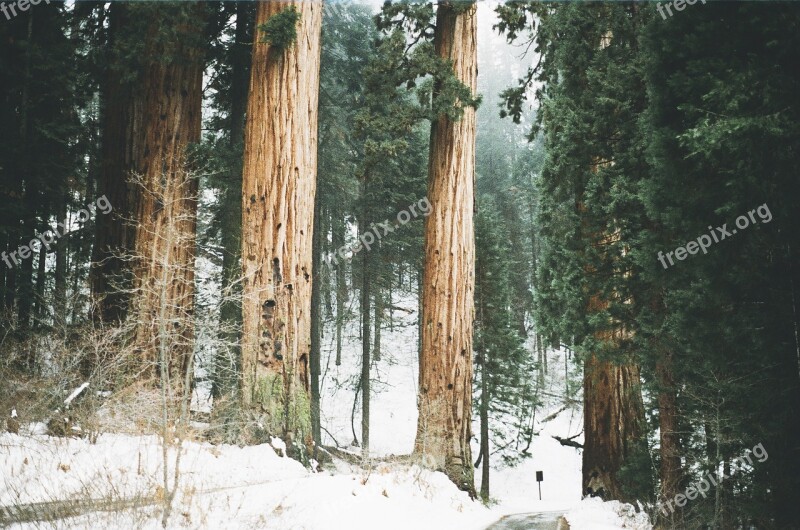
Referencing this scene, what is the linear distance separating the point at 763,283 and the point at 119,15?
11.3m

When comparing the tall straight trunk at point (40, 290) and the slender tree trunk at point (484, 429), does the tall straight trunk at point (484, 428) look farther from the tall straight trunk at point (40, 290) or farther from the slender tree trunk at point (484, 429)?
the tall straight trunk at point (40, 290)

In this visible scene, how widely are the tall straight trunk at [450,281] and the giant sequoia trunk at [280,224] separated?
7.48 feet

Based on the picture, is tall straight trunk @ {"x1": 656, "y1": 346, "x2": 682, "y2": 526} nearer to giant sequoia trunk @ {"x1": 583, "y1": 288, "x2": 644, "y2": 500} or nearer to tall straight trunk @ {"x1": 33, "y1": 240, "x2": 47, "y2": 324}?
giant sequoia trunk @ {"x1": 583, "y1": 288, "x2": 644, "y2": 500}

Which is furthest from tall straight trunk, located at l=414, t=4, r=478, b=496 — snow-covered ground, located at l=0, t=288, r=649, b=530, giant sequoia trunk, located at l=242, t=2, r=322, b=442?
giant sequoia trunk, located at l=242, t=2, r=322, b=442

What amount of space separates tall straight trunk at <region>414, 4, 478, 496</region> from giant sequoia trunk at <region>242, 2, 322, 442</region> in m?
2.28

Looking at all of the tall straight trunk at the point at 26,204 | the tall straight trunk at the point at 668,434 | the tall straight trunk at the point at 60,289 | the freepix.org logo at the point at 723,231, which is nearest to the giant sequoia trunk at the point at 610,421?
the tall straight trunk at the point at 668,434

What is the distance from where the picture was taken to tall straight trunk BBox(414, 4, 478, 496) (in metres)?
7.89

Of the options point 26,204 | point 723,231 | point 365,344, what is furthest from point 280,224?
point 365,344

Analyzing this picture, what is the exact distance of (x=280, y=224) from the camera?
6.48 metres

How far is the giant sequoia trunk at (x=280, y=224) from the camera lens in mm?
6285

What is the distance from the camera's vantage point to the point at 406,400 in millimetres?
27562

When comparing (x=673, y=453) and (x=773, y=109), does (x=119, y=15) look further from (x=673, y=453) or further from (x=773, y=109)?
(x=673, y=453)

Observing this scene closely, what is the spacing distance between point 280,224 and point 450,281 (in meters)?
3.04

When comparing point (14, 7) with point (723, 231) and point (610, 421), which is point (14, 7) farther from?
point (610, 421)
